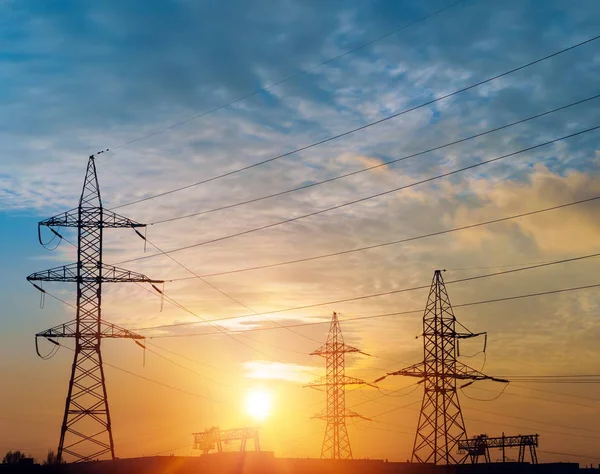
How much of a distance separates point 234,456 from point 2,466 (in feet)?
76.8

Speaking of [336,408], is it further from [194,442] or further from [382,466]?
[194,442]

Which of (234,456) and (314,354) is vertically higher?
(314,354)

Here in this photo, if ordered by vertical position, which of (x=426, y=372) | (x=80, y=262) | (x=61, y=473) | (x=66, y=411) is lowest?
(x=61, y=473)

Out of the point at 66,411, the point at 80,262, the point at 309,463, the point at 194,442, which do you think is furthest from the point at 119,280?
the point at 194,442

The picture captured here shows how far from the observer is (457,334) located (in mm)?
77812

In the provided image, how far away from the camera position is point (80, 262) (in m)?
61.7

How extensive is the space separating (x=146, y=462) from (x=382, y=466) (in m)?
33.4

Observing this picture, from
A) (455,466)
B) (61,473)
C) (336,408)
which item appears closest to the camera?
(61,473)

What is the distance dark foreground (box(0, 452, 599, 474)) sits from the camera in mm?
65688

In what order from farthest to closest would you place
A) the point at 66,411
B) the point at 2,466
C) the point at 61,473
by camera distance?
the point at 2,466 → the point at 61,473 → the point at 66,411

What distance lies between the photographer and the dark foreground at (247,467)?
216 feet

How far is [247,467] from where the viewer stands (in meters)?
76.0

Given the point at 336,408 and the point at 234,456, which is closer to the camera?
the point at 234,456

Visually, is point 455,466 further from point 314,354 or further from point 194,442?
point 194,442
